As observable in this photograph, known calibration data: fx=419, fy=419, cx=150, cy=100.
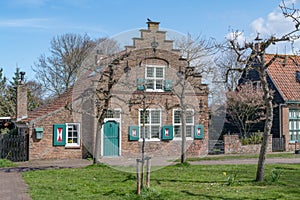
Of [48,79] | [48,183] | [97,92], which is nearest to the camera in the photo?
[48,183]

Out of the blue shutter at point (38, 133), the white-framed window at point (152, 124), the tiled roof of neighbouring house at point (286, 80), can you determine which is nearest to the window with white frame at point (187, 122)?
the white-framed window at point (152, 124)

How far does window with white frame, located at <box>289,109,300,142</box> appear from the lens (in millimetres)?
26947

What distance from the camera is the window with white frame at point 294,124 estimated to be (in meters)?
26.9

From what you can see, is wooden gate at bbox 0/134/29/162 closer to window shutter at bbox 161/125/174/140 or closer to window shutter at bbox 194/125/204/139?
window shutter at bbox 161/125/174/140

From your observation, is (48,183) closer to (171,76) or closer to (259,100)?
(171,76)

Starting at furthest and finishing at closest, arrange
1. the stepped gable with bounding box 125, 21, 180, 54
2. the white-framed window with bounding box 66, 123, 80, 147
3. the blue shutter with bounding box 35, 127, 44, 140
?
1. the white-framed window with bounding box 66, 123, 80, 147
2. the blue shutter with bounding box 35, 127, 44, 140
3. the stepped gable with bounding box 125, 21, 180, 54

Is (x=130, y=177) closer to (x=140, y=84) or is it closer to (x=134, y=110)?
(x=140, y=84)

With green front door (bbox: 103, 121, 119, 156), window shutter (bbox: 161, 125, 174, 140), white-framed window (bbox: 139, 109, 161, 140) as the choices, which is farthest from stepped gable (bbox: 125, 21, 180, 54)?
green front door (bbox: 103, 121, 119, 156)

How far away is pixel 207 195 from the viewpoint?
10.1 metres

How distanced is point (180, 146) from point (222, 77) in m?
3.82

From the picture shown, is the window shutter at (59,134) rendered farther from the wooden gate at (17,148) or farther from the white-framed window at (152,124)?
the white-framed window at (152,124)

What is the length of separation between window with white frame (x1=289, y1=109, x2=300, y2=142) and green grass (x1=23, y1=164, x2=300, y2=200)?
12.0 m

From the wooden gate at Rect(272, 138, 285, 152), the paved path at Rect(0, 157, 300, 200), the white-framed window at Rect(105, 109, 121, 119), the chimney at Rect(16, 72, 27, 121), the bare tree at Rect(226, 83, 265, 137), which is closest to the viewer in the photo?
the paved path at Rect(0, 157, 300, 200)

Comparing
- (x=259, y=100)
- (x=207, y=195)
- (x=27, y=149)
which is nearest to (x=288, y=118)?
(x=259, y=100)
